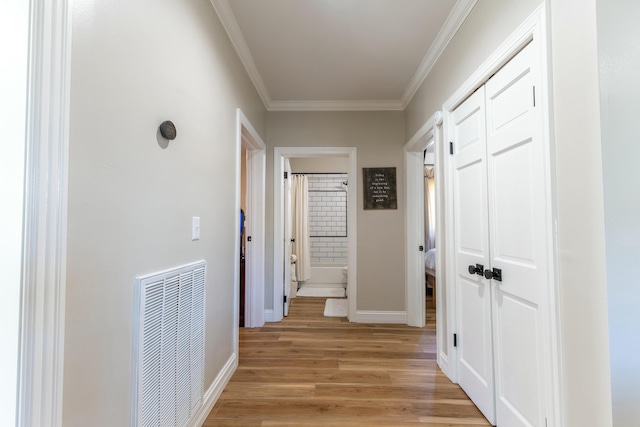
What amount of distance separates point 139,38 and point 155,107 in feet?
0.80

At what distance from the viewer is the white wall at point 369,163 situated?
10.9 feet

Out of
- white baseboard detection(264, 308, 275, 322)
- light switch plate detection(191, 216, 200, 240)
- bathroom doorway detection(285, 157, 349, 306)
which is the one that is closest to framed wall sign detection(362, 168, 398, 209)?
white baseboard detection(264, 308, 275, 322)

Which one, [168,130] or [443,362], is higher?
[168,130]

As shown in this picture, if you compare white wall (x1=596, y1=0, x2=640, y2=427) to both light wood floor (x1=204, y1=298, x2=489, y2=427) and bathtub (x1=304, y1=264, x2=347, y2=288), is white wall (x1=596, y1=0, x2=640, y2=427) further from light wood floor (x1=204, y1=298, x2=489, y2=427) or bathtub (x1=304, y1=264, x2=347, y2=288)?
bathtub (x1=304, y1=264, x2=347, y2=288)

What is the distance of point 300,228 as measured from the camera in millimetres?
5137

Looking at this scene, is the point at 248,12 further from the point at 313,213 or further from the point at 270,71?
the point at 313,213

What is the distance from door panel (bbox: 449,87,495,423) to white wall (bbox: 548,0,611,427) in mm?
546

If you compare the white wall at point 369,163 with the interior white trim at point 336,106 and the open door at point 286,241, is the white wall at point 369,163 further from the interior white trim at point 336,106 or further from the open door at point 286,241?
the open door at point 286,241

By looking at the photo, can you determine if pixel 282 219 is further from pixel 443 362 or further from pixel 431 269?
pixel 431 269

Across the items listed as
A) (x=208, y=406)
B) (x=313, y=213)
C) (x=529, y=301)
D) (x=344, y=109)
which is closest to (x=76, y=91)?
(x=208, y=406)

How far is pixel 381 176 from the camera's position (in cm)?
334

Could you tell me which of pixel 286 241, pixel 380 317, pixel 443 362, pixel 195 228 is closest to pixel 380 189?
pixel 286 241

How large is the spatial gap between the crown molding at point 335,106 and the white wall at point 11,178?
9.11 feet

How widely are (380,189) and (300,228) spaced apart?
2161mm
